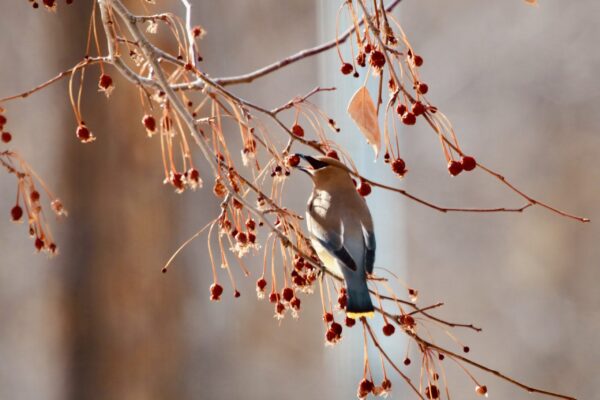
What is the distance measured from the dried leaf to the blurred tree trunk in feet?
6.46

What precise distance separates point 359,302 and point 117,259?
1.90 metres

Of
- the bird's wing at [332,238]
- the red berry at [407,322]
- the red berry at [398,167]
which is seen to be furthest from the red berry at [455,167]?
the bird's wing at [332,238]

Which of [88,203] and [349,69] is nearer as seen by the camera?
[349,69]

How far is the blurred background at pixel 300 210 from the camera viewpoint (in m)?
2.09

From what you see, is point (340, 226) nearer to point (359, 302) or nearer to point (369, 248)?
point (369, 248)

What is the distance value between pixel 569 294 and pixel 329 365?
82 cm

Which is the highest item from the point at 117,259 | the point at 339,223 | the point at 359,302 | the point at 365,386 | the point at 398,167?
the point at 117,259

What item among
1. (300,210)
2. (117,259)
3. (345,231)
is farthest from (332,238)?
(117,259)

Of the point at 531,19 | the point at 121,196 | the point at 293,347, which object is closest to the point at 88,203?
the point at 121,196

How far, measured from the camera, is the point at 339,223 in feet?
3.99

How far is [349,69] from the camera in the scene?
102cm

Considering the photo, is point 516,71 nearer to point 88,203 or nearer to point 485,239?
point 485,239

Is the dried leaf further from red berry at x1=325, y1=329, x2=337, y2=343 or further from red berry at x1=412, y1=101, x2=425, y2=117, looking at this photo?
red berry at x1=325, y1=329, x2=337, y2=343

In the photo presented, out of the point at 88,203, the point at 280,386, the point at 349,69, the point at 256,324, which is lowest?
the point at 349,69
